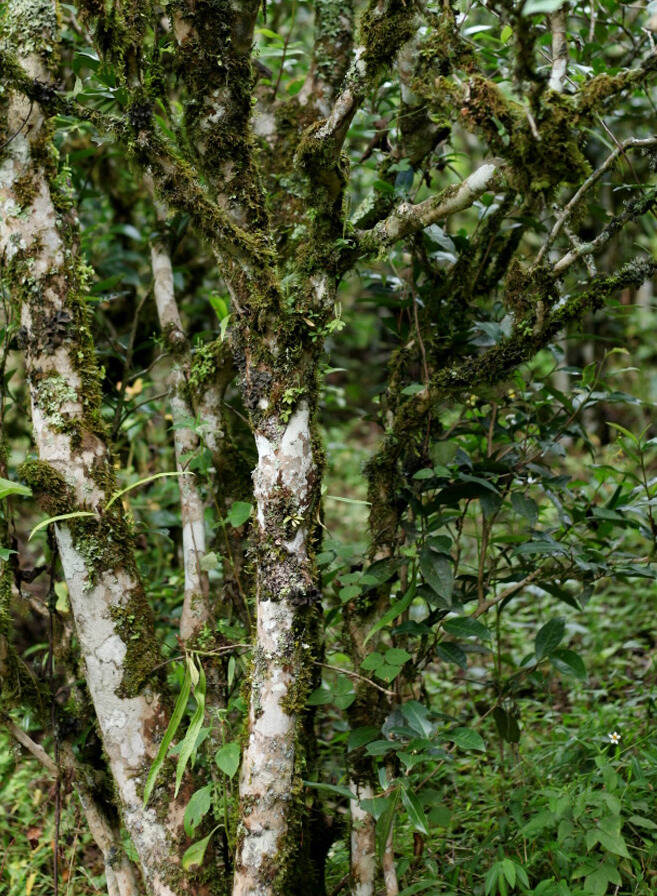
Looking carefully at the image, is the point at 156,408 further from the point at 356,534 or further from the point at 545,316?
the point at 356,534

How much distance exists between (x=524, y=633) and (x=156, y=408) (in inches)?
77.7

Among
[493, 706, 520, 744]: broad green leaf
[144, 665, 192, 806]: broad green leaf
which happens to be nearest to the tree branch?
[144, 665, 192, 806]: broad green leaf

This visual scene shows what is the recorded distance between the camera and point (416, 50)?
6.08ft

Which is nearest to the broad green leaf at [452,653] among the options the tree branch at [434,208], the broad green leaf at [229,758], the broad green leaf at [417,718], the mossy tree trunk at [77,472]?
the broad green leaf at [417,718]

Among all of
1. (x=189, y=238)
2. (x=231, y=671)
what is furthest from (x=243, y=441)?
(x=189, y=238)

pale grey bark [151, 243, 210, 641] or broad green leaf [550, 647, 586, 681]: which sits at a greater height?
pale grey bark [151, 243, 210, 641]

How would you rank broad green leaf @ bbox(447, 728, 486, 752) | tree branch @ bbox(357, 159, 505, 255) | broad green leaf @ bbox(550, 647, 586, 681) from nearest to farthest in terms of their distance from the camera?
tree branch @ bbox(357, 159, 505, 255)
broad green leaf @ bbox(447, 728, 486, 752)
broad green leaf @ bbox(550, 647, 586, 681)

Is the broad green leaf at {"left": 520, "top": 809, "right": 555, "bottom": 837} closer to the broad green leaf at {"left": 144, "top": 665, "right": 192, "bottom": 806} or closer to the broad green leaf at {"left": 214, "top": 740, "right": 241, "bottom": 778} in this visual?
the broad green leaf at {"left": 214, "top": 740, "right": 241, "bottom": 778}

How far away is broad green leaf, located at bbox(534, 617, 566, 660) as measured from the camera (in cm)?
186

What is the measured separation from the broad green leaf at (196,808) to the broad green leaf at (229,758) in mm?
88

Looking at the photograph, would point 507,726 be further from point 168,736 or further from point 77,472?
point 77,472

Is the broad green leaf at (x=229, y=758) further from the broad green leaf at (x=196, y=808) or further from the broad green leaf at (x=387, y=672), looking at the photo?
the broad green leaf at (x=387, y=672)

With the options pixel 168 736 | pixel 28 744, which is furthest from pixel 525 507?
pixel 28 744

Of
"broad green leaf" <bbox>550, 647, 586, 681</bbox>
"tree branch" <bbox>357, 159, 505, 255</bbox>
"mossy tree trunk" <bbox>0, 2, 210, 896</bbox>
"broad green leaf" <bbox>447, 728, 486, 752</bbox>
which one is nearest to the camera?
"tree branch" <bbox>357, 159, 505, 255</bbox>
